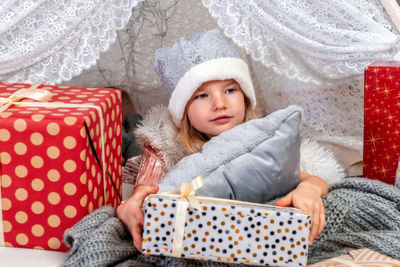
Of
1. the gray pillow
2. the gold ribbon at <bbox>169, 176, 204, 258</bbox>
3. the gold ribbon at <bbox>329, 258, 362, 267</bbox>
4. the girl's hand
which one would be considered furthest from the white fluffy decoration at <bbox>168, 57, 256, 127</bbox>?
the gold ribbon at <bbox>329, 258, 362, 267</bbox>

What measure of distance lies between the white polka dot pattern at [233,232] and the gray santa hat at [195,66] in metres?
0.46

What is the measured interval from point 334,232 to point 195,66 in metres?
0.54

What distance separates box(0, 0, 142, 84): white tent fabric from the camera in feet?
4.02

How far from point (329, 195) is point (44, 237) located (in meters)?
0.67

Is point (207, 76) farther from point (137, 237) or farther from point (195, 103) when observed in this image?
point (137, 237)

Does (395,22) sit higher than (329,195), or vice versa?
(395,22)

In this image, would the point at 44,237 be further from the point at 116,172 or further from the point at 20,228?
the point at 116,172

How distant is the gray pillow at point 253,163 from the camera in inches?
42.6

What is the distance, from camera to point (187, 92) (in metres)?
1.29

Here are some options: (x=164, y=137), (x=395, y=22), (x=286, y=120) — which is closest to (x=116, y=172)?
(x=164, y=137)

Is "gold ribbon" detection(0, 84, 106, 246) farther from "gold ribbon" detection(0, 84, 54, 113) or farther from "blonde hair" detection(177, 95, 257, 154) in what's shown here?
"blonde hair" detection(177, 95, 257, 154)

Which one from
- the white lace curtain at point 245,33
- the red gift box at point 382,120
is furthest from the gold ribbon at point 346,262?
the white lace curtain at point 245,33

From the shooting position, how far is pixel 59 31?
123cm

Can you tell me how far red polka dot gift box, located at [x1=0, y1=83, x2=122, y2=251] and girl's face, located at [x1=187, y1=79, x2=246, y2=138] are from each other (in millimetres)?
267
